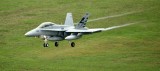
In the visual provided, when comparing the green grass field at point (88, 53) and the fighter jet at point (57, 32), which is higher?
the fighter jet at point (57, 32)

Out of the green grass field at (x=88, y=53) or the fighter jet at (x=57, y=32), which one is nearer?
the fighter jet at (x=57, y=32)

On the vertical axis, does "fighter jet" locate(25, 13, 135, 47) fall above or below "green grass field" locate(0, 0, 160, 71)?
above

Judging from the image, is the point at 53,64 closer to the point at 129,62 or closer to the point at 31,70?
the point at 31,70

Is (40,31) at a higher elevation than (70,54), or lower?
higher

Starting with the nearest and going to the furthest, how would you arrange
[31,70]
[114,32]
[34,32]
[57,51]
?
[34,32] → [31,70] → [57,51] → [114,32]

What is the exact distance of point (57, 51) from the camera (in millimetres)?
179875

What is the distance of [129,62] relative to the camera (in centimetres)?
17700

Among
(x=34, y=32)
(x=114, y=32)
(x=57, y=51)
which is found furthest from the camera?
(x=114, y=32)

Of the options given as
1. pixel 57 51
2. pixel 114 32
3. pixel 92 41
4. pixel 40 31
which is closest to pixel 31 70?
pixel 57 51

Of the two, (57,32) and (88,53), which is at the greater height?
(57,32)

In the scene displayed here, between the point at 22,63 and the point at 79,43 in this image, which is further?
the point at 79,43

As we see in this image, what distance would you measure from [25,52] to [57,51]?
368 inches

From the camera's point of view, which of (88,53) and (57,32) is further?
(88,53)

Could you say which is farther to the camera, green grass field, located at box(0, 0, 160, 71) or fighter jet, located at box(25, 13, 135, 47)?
green grass field, located at box(0, 0, 160, 71)
